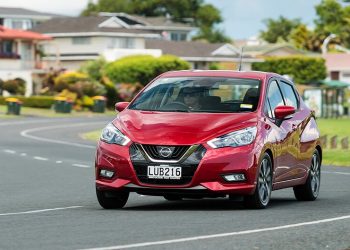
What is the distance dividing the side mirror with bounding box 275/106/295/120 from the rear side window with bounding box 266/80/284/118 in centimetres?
11

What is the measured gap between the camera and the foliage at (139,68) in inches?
4195

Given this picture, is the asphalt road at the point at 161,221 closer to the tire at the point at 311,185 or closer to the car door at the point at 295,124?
the tire at the point at 311,185

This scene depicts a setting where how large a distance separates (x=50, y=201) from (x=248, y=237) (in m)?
6.10

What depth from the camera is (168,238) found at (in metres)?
11.0

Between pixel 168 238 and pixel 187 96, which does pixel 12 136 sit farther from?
pixel 168 238

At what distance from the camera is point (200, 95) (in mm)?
15289

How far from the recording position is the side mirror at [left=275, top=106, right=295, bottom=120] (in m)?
15.3

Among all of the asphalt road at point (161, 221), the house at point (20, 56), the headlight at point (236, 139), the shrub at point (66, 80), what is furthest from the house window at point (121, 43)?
the headlight at point (236, 139)

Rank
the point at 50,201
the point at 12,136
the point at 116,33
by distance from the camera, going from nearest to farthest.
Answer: the point at 50,201 → the point at 12,136 → the point at 116,33

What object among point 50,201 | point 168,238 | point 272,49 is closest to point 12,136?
point 50,201

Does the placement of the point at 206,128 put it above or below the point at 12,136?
above

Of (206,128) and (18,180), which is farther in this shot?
(18,180)

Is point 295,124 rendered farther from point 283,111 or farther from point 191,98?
point 191,98

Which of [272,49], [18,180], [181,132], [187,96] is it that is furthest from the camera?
[272,49]
